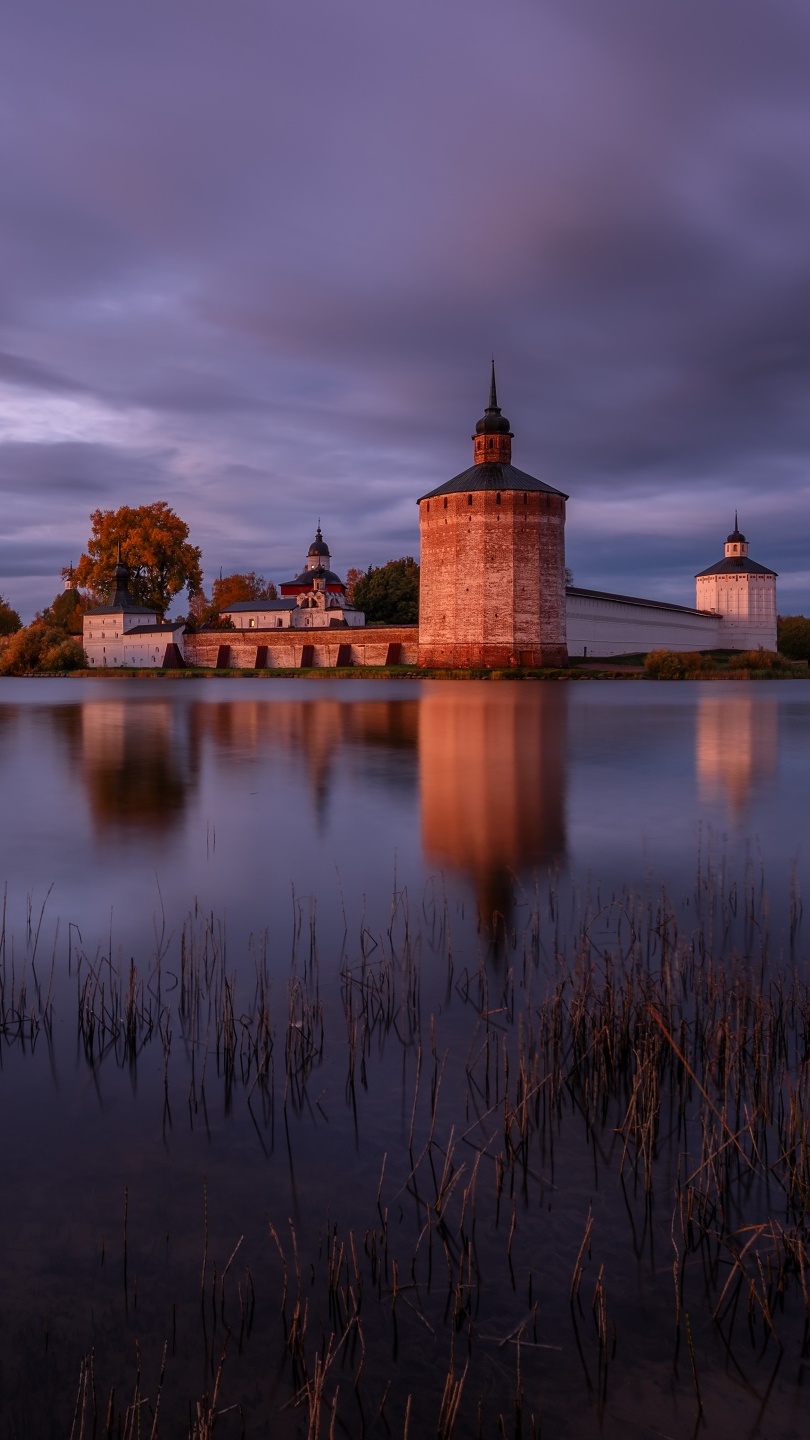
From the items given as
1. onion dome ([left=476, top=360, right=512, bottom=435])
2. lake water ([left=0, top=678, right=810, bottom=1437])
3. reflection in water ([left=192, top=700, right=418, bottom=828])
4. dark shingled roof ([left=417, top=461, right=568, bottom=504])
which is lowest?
lake water ([left=0, top=678, right=810, bottom=1437])

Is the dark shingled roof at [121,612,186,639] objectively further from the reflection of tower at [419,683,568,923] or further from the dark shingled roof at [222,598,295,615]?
the reflection of tower at [419,683,568,923]

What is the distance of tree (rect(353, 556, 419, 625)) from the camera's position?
185 feet

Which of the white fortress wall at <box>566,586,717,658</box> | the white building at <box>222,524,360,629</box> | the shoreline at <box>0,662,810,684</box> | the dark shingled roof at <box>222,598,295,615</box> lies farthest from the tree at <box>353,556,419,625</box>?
the white fortress wall at <box>566,586,717,658</box>

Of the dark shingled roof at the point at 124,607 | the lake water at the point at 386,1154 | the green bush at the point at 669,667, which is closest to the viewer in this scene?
the lake water at the point at 386,1154

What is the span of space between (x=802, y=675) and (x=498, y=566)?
1525 centimetres

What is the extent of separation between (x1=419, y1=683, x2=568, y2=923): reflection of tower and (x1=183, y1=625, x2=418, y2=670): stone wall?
26226 millimetres

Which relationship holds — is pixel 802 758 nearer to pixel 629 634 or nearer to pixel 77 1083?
pixel 77 1083

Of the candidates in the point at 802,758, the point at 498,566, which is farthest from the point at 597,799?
the point at 498,566

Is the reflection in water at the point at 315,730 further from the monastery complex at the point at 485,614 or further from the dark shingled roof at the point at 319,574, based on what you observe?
the dark shingled roof at the point at 319,574

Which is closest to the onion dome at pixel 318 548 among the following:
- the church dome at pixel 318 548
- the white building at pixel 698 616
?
the church dome at pixel 318 548

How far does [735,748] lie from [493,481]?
97.1ft

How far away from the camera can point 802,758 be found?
12.9 meters

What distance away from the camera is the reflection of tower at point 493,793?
6617 millimetres

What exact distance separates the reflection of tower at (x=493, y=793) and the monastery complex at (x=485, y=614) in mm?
20784
